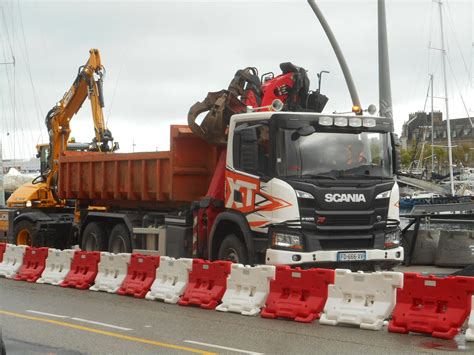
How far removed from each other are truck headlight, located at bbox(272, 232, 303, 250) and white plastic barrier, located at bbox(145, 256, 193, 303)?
1470mm

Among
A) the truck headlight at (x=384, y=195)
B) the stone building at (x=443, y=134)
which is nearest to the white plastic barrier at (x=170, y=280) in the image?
the truck headlight at (x=384, y=195)

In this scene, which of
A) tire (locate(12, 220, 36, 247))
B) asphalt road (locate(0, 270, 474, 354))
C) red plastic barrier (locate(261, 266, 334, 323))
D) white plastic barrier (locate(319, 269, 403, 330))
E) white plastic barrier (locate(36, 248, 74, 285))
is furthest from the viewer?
tire (locate(12, 220, 36, 247))

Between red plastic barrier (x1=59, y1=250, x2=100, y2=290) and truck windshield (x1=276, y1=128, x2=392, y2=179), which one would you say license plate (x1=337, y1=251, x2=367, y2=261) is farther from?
red plastic barrier (x1=59, y1=250, x2=100, y2=290)

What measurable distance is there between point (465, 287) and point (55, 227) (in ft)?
43.8

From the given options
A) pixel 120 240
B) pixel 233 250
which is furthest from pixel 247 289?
pixel 120 240

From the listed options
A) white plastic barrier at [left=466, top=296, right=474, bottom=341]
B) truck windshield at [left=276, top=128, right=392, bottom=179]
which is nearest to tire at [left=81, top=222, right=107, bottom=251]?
truck windshield at [left=276, top=128, right=392, bottom=179]

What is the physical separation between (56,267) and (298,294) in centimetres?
672

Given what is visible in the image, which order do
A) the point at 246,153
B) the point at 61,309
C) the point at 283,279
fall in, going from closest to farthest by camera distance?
the point at 283,279, the point at 61,309, the point at 246,153

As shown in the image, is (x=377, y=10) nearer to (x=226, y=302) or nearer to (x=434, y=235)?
(x=434, y=235)

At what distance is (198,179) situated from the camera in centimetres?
1495

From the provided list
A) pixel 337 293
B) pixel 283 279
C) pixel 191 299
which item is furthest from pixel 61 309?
→ pixel 337 293

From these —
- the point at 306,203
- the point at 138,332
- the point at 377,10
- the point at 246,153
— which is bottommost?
the point at 138,332

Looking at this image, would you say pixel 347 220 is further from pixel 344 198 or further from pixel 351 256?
pixel 351 256

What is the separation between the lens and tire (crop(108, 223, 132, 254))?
53.8 ft
